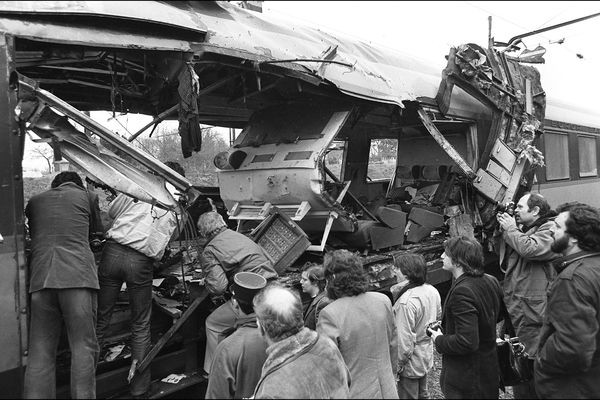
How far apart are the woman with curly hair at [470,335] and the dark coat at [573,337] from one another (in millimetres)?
345

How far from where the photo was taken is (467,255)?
306cm

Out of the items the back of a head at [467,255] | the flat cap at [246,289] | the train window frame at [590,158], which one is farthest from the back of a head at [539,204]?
the train window frame at [590,158]

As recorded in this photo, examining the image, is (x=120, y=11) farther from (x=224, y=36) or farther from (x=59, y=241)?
(x=59, y=241)

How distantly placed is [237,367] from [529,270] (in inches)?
106

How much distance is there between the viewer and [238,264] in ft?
13.0

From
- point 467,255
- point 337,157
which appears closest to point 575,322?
point 467,255

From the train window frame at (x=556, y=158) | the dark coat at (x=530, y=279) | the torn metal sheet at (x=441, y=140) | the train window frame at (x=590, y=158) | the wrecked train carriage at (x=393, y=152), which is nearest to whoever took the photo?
the dark coat at (x=530, y=279)

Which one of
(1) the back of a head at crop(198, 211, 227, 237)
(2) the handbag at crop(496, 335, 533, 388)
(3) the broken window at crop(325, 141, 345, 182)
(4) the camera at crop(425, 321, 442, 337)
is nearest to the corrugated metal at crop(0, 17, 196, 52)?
(1) the back of a head at crop(198, 211, 227, 237)

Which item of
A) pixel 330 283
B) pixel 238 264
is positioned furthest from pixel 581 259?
pixel 238 264

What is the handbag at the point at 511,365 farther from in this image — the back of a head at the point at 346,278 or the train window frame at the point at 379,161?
the train window frame at the point at 379,161

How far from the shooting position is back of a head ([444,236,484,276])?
3051mm

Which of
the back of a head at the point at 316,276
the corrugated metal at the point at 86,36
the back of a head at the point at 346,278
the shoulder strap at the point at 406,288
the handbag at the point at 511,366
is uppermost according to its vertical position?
the corrugated metal at the point at 86,36

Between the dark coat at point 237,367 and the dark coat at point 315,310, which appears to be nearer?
the dark coat at point 237,367

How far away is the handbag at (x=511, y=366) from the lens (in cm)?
338
